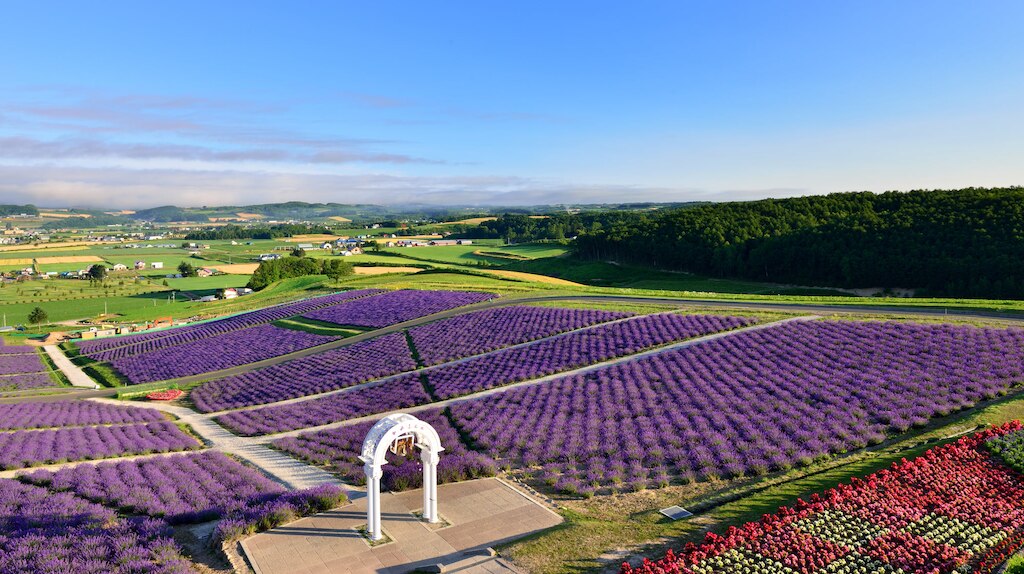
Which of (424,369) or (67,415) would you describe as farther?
(424,369)

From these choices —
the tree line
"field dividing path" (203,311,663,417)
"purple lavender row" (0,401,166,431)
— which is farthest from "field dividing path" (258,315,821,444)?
the tree line

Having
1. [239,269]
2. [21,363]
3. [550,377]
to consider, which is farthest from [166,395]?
[239,269]

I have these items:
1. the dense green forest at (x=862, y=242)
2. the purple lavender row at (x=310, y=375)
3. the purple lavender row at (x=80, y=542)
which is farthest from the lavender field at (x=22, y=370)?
the dense green forest at (x=862, y=242)

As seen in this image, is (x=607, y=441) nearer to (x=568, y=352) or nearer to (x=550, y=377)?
(x=550, y=377)

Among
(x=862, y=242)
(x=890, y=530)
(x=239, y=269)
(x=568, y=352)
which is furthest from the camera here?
(x=239, y=269)

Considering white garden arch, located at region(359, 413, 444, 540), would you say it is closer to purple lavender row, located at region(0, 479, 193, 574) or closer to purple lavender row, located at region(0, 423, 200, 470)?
purple lavender row, located at region(0, 479, 193, 574)

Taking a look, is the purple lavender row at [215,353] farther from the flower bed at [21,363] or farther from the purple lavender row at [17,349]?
the purple lavender row at [17,349]
